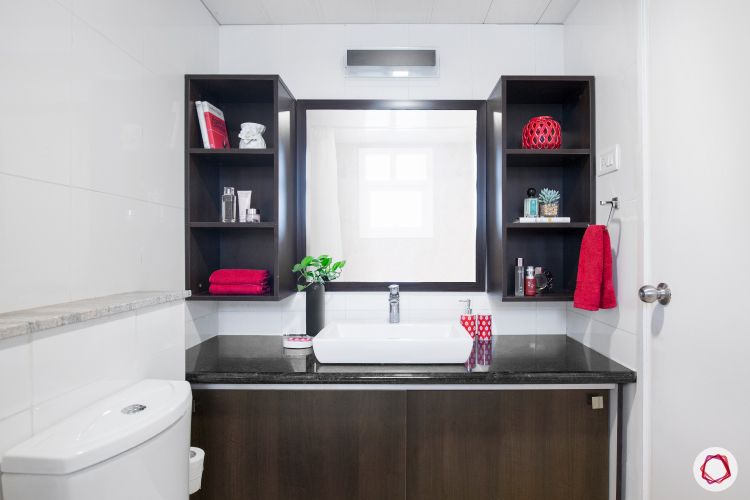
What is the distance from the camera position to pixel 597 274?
1.56 meters

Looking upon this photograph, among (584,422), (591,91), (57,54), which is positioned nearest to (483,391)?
(584,422)

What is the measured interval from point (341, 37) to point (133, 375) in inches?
66.1

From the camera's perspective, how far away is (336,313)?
6.68 feet

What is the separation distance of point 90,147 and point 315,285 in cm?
97

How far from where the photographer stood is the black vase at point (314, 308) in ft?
6.20

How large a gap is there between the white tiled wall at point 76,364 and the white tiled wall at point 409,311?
0.75 m

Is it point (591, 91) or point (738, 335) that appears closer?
point (738, 335)

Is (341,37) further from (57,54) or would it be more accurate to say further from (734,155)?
(734,155)

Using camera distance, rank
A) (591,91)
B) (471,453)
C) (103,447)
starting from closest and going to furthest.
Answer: (103,447), (471,453), (591,91)

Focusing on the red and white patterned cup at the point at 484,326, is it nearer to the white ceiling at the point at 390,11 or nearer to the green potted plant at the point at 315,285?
the green potted plant at the point at 315,285

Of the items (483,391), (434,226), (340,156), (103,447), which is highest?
(340,156)

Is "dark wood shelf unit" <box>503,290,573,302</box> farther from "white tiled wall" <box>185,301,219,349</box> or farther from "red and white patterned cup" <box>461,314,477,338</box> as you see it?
"white tiled wall" <box>185,301,219,349</box>

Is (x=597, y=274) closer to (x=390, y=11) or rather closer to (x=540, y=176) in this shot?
(x=540, y=176)

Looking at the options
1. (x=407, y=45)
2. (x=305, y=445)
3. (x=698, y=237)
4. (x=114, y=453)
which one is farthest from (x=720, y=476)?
(x=407, y=45)
